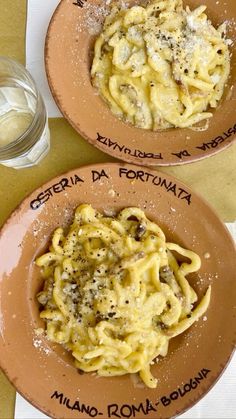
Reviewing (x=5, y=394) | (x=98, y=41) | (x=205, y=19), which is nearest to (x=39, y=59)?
(x=98, y=41)

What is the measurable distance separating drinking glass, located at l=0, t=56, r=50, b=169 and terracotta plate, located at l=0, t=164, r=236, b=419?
0.38 ft

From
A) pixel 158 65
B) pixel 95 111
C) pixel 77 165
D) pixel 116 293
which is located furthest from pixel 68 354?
pixel 158 65

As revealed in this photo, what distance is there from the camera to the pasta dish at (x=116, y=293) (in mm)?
1440

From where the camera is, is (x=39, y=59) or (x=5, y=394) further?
(x=39, y=59)

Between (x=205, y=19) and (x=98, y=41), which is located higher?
(x=205, y=19)

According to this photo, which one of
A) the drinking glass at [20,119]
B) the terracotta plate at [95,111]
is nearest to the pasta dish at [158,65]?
the terracotta plate at [95,111]

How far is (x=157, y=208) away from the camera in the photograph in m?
1.52

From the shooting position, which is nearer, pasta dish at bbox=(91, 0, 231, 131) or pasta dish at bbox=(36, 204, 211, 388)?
pasta dish at bbox=(36, 204, 211, 388)

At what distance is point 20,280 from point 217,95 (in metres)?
0.66

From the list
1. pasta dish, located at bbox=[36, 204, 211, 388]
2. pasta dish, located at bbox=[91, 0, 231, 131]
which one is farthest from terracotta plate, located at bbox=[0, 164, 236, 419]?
pasta dish, located at bbox=[91, 0, 231, 131]

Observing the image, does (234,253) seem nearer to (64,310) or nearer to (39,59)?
(64,310)

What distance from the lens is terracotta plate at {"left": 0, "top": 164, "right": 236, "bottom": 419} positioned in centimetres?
144

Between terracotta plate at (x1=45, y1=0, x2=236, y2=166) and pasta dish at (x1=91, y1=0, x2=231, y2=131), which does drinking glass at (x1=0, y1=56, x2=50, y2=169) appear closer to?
terracotta plate at (x1=45, y1=0, x2=236, y2=166)

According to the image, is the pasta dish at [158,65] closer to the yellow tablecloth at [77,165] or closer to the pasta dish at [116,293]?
the yellow tablecloth at [77,165]
